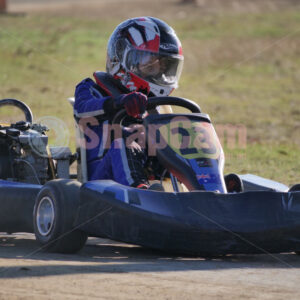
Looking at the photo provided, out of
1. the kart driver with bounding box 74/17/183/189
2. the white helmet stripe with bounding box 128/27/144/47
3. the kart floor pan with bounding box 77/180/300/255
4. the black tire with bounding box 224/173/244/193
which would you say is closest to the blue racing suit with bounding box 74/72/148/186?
the kart driver with bounding box 74/17/183/189

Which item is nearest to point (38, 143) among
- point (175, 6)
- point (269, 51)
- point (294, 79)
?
point (294, 79)

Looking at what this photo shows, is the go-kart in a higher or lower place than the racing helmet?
lower

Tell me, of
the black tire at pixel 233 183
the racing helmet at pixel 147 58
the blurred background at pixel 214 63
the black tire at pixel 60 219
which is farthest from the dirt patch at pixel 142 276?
the blurred background at pixel 214 63

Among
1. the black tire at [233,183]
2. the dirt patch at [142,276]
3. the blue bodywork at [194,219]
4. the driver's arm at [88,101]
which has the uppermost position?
the driver's arm at [88,101]

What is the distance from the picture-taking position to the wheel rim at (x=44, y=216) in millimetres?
4809

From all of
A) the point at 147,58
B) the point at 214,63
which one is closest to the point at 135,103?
the point at 147,58

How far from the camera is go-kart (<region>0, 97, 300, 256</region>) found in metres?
4.46

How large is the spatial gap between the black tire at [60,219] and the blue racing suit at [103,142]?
0.40 m

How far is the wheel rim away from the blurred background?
3915mm

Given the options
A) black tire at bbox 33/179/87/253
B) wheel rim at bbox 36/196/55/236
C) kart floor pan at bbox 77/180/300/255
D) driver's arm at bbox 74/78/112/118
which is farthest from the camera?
driver's arm at bbox 74/78/112/118

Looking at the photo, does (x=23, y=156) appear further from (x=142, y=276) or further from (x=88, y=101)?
(x=142, y=276)

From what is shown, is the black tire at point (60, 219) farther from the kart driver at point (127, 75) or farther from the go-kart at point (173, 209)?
the kart driver at point (127, 75)

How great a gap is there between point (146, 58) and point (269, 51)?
15295 millimetres

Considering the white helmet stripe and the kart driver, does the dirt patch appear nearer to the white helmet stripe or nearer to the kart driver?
the kart driver
